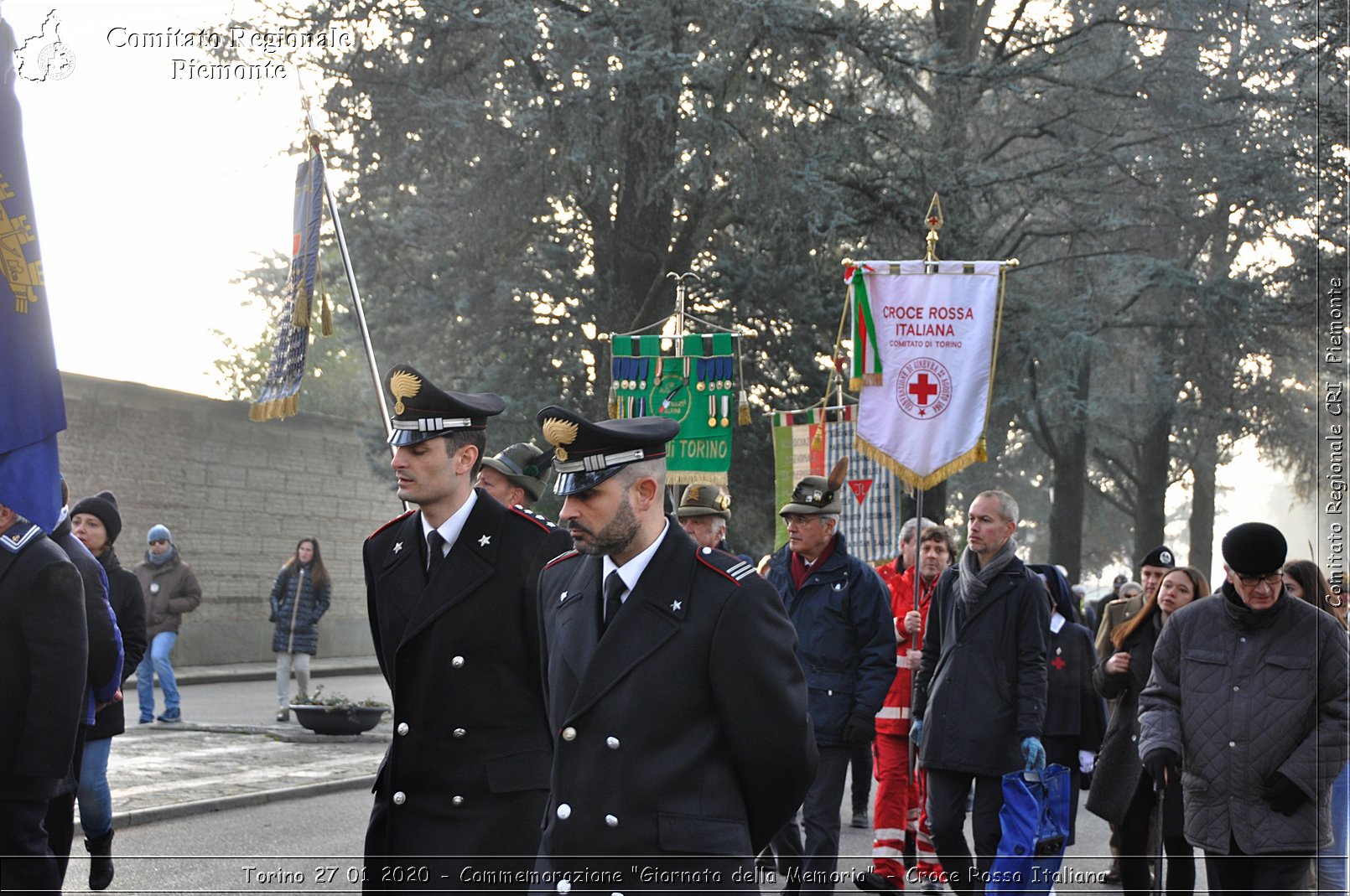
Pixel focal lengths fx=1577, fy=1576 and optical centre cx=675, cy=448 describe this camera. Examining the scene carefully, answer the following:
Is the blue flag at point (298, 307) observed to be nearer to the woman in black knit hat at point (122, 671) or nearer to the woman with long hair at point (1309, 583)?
the woman in black knit hat at point (122, 671)

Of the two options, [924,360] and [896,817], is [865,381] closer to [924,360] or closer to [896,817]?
[924,360]

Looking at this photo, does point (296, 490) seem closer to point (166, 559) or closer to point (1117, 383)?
point (166, 559)

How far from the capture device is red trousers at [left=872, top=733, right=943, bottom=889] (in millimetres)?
9180

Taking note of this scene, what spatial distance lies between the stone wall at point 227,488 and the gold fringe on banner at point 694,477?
10902 mm

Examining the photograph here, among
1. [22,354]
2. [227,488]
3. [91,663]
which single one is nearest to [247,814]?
[91,663]

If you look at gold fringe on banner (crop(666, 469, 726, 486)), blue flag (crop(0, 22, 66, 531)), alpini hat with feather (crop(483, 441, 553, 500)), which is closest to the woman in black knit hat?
alpini hat with feather (crop(483, 441, 553, 500))

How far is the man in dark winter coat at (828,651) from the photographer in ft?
26.9

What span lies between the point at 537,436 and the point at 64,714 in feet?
54.7

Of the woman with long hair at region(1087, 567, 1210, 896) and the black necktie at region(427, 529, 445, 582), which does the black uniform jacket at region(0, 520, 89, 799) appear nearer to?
the black necktie at region(427, 529, 445, 582)

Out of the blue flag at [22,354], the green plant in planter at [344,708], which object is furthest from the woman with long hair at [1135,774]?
the green plant in planter at [344,708]

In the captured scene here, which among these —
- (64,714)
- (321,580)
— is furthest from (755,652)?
(321,580)

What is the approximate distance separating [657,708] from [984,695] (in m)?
4.50

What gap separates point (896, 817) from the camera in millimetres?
9375

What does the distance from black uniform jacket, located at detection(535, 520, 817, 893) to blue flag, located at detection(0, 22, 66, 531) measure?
2.40m
